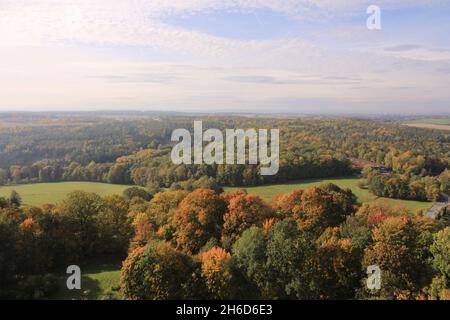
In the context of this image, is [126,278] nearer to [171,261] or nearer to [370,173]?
[171,261]

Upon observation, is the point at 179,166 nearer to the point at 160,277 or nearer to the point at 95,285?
the point at 95,285

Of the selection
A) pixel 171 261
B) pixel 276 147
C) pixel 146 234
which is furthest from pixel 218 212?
pixel 276 147

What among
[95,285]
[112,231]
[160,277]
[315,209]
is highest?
[315,209]

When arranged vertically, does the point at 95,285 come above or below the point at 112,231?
below

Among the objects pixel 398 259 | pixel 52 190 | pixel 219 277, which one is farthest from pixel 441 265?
pixel 52 190

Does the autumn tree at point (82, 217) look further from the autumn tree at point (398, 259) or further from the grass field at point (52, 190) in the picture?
the autumn tree at point (398, 259)

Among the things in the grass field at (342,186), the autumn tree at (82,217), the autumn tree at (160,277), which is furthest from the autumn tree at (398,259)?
the grass field at (342,186)
